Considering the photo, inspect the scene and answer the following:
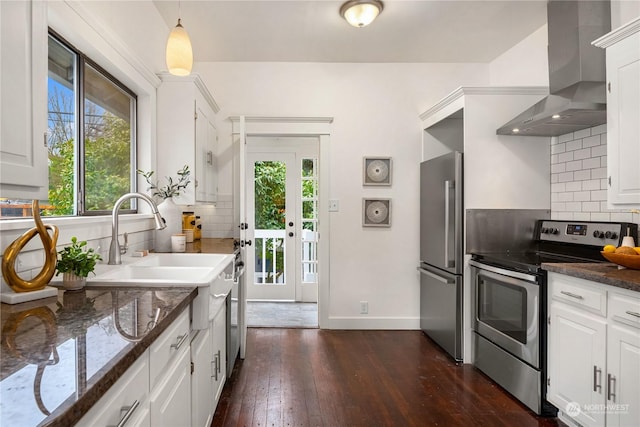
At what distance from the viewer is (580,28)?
2268 millimetres

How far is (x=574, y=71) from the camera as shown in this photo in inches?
88.4

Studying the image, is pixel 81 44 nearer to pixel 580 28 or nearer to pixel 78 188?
pixel 78 188

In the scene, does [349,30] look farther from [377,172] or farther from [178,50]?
[178,50]

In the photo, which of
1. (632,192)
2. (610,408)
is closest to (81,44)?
(632,192)

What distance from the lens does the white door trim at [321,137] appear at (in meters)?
3.56

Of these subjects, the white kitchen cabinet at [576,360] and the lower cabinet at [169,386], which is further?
the white kitchen cabinet at [576,360]

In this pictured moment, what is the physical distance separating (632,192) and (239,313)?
8.66 feet

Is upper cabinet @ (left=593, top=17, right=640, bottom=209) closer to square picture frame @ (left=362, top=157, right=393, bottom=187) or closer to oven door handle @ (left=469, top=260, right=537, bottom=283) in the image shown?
oven door handle @ (left=469, top=260, right=537, bottom=283)

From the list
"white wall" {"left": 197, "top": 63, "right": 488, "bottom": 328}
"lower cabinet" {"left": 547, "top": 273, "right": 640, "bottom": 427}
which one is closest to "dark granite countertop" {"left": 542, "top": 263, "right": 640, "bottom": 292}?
"lower cabinet" {"left": 547, "top": 273, "right": 640, "bottom": 427}

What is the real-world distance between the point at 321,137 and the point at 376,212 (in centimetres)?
97

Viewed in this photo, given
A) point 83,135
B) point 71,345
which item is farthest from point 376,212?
point 71,345

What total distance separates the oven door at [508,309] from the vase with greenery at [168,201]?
2.34 meters

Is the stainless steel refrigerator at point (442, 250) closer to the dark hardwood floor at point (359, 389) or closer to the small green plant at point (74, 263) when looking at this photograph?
the dark hardwood floor at point (359, 389)

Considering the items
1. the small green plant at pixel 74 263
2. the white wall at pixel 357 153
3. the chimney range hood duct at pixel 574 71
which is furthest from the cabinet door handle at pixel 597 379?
the small green plant at pixel 74 263
